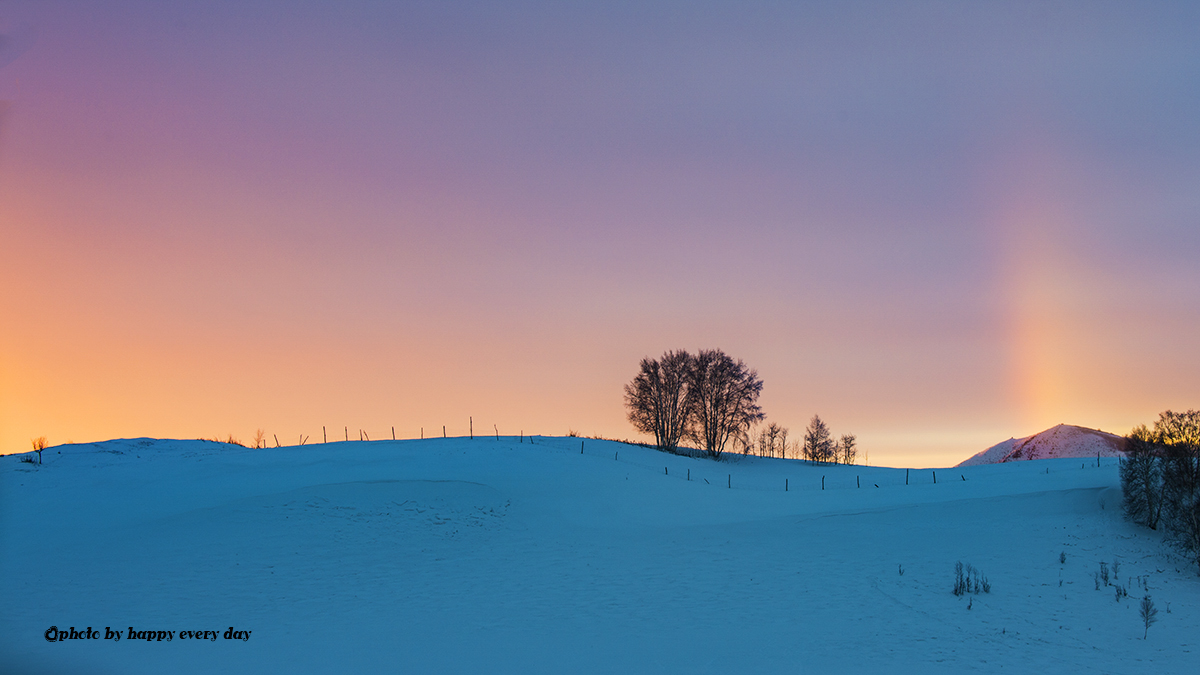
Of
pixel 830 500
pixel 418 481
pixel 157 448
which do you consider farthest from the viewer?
pixel 157 448

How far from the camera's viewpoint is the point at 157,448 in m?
45.8

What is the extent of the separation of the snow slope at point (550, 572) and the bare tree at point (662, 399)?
3884 cm

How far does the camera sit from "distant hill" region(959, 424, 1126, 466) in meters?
68.3

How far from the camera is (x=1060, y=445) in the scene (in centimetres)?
7169

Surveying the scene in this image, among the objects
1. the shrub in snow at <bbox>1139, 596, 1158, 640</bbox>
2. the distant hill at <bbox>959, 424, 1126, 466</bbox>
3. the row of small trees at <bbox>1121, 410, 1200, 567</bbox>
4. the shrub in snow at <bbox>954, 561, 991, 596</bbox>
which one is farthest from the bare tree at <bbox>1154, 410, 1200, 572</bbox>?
the distant hill at <bbox>959, 424, 1126, 466</bbox>

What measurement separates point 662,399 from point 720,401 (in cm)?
747

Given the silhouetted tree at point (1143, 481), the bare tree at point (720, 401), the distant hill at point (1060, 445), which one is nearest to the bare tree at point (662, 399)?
the bare tree at point (720, 401)

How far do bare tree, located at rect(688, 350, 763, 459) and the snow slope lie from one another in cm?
3568

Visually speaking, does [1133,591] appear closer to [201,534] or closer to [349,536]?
[349,536]

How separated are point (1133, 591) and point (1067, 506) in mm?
8780

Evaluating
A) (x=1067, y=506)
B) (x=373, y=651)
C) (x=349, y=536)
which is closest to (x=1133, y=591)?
(x=1067, y=506)

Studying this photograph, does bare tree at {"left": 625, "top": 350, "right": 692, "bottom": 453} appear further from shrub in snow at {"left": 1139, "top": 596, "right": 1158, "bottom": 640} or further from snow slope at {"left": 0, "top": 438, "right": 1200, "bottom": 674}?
shrub in snow at {"left": 1139, "top": 596, "right": 1158, "bottom": 640}

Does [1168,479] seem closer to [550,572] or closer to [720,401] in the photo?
[550,572]

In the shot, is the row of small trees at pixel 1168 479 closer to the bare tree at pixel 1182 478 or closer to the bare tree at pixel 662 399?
the bare tree at pixel 1182 478
